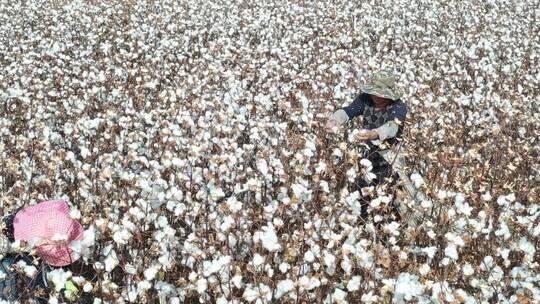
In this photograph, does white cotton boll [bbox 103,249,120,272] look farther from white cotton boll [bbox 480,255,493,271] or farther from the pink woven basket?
white cotton boll [bbox 480,255,493,271]

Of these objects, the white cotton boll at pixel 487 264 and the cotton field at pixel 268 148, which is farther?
the white cotton boll at pixel 487 264

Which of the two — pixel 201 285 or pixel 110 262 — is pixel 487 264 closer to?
pixel 201 285

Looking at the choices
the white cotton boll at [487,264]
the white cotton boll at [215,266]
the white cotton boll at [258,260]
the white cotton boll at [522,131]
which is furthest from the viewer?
the white cotton boll at [522,131]

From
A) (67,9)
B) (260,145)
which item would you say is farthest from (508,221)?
(67,9)

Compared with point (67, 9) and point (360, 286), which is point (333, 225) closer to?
point (360, 286)

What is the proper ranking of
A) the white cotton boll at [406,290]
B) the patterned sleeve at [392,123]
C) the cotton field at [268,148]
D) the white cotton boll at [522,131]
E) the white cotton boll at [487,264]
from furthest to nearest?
1. the white cotton boll at [522,131]
2. the patterned sleeve at [392,123]
3. the white cotton boll at [487,264]
4. the cotton field at [268,148]
5. the white cotton boll at [406,290]

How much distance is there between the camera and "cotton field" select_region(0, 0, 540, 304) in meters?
3.76

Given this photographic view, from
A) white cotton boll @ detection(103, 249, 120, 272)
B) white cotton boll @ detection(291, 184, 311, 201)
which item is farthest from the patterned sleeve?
white cotton boll @ detection(103, 249, 120, 272)

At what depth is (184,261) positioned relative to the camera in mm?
4020

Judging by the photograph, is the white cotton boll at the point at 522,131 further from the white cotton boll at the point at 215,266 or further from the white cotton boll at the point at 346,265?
the white cotton boll at the point at 215,266

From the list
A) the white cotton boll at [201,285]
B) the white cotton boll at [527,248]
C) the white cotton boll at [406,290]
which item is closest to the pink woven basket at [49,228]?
the white cotton boll at [201,285]

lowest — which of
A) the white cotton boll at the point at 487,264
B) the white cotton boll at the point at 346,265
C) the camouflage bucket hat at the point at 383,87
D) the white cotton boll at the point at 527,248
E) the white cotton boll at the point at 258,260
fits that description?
the white cotton boll at the point at 487,264

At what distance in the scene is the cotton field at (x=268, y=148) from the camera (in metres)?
3.76

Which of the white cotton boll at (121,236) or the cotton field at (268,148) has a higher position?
the white cotton boll at (121,236)
